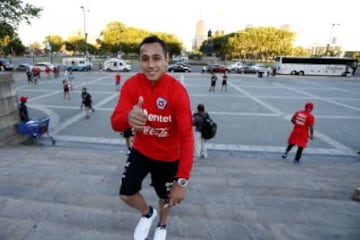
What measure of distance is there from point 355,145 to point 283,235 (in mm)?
7592

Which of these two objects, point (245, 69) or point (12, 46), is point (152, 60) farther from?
point (12, 46)

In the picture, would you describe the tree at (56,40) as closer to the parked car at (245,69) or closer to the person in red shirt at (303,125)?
the parked car at (245,69)

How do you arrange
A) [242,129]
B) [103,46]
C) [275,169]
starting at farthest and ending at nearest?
[103,46], [242,129], [275,169]

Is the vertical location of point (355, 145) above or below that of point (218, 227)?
below

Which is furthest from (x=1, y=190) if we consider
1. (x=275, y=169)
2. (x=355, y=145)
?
(x=355, y=145)

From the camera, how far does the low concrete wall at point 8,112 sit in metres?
6.21

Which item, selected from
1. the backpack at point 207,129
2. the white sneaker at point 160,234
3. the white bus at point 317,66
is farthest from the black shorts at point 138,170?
Answer: the white bus at point 317,66

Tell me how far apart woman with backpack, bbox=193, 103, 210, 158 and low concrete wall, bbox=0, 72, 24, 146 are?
485cm

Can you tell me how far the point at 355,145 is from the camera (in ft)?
27.1

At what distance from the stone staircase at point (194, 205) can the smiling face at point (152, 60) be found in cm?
157

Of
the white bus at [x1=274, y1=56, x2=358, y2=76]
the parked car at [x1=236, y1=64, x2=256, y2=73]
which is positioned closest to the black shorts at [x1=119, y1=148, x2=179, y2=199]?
the parked car at [x1=236, y1=64, x2=256, y2=73]

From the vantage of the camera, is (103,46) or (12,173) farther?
(103,46)

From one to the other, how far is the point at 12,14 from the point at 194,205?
19195 millimetres

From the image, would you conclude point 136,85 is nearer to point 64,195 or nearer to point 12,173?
point 64,195
